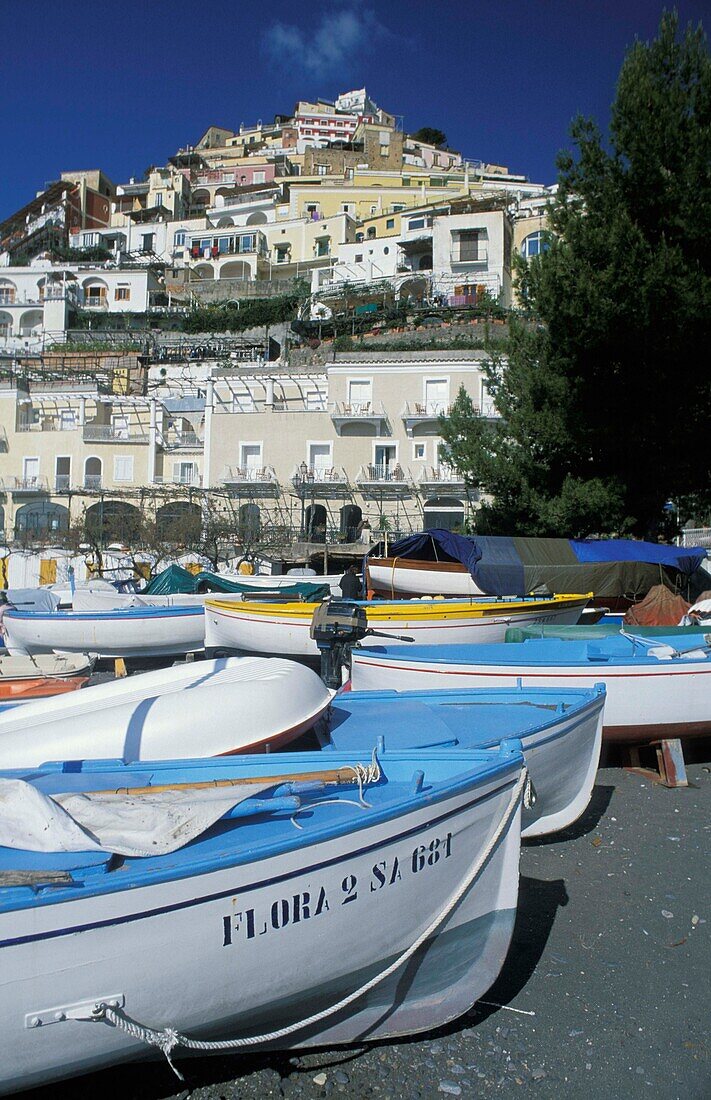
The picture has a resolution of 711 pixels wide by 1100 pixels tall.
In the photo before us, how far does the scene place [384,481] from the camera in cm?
3575

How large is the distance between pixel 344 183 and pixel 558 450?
192ft

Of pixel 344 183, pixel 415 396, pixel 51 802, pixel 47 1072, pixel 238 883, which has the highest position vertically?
pixel 344 183

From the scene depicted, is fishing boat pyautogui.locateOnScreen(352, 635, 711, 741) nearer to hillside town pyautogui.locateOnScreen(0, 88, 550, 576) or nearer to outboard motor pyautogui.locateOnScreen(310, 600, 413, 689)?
outboard motor pyautogui.locateOnScreen(310, 600, 413, 689)

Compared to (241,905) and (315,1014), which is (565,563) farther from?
(241,905)

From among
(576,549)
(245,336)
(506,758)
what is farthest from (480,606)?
(245,336)

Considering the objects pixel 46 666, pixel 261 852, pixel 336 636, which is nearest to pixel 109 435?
pixel 46 666

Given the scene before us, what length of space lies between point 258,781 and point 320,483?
3184 centimetres

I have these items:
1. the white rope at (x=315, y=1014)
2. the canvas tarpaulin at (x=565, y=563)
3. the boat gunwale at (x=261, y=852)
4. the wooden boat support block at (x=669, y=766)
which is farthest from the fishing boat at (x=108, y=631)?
the white rope at (x=315, y=1014)

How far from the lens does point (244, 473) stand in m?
37.7

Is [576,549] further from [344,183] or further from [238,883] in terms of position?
[344,183]

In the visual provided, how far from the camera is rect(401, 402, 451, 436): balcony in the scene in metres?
36.5

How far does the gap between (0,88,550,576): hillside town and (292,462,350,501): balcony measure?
102 millimetres

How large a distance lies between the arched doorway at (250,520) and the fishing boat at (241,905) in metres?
28.2

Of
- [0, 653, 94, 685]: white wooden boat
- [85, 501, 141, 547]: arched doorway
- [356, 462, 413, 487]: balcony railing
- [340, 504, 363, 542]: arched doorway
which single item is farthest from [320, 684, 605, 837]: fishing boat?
[356, 462, 413, 487]: balcony railing
